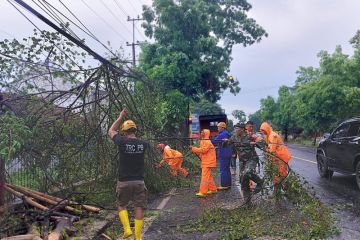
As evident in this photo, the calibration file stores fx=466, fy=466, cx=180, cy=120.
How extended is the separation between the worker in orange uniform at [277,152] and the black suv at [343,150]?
254 cm

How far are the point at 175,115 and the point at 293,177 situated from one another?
12587 millimetres

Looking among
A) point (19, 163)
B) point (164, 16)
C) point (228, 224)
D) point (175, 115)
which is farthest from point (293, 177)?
point (164, 16)

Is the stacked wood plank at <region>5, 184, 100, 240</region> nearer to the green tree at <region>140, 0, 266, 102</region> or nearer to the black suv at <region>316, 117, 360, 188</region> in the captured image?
the black suv at <region>316, 117, 360, 188</region>

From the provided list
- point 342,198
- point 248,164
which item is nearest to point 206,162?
point 248,164

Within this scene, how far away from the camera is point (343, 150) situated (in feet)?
38.7

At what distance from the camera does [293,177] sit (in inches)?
332

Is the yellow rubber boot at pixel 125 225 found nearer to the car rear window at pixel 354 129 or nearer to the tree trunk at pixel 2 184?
the tree trunk at pixel 2 184

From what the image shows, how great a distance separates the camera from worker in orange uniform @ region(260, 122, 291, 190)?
339 inches

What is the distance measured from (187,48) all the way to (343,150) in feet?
43.5

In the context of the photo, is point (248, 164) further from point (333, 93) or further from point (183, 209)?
point (333, 93)

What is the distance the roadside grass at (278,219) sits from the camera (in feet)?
22.6

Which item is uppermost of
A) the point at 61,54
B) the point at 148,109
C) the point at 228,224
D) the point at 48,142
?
the point at 61,54

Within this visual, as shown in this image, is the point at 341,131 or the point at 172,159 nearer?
the point at 172,159

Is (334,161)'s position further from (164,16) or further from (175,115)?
(164,16)
